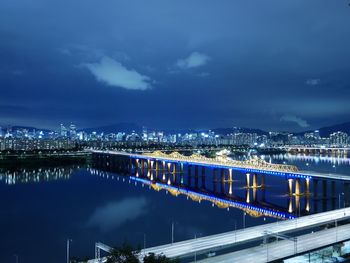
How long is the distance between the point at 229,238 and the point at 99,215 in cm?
2320

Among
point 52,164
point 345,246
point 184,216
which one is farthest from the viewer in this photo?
point 52,164

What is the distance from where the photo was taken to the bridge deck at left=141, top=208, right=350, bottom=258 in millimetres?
18062

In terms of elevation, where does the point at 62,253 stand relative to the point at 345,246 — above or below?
below

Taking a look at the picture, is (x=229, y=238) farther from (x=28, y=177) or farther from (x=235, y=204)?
(x=28, y=177)

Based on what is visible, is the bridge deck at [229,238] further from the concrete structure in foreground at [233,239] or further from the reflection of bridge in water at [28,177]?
the reflection of bridge in water at [28,177]

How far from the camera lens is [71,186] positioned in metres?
59.1

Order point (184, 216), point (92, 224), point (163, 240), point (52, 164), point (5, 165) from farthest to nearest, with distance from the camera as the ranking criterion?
point (52, 164) → point (5, 165) → point (184, 216) → point (92, 224) → point (163, 240)

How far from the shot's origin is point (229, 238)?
66.7ft

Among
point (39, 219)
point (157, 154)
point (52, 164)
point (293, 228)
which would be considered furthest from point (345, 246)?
point (52, 164)

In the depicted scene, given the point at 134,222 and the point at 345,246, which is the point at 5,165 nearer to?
the point at 134,222

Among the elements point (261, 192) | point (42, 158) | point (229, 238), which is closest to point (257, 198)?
point (261, 192)

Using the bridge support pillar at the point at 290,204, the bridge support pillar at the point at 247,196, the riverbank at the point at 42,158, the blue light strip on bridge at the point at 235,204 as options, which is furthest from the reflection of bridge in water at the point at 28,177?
the bridge support pillar at the point at 290,204

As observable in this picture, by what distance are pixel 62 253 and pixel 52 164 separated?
244ft

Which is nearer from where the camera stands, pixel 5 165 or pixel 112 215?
pixel 112 215
